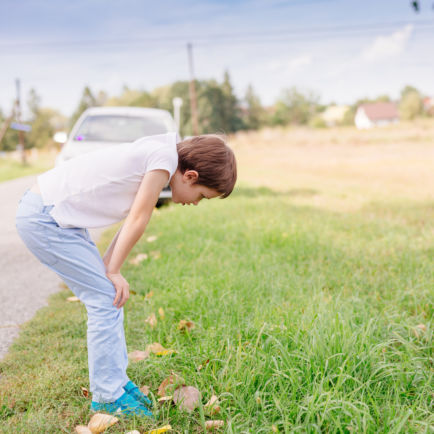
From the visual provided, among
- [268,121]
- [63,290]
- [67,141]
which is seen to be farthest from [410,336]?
[268,121]

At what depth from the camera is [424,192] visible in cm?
834

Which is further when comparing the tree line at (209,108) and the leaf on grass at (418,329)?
the tree line at (209,108)

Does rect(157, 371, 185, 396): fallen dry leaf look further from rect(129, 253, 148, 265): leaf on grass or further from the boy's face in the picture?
rect(129, 253, 148, 265): leaf on grass

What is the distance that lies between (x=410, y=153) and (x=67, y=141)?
16.2 meters

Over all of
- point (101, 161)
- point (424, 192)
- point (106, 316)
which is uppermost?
point (101, 161)

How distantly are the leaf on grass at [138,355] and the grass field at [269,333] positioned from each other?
0.18 feet

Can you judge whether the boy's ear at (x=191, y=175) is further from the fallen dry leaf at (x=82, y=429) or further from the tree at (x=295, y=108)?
the tree at (x=295, y=108)

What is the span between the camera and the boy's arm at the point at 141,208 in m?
1.60

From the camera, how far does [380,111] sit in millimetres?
84312

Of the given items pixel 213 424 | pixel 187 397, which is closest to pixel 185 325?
pixel 187 397

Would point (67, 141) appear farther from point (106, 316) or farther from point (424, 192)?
point (424, 192)

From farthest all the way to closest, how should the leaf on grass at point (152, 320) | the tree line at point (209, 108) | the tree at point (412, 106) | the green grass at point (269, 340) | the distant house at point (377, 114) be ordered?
the distant house at point (377, 114) < the tree at point (412, 106) < the tree line at point (209, 108) < the leaf on grass at point (152, 320) < the green grass at point (269, 340)

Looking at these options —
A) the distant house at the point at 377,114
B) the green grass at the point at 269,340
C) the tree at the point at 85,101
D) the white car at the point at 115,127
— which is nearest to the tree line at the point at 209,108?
the tree at the point at 85,101

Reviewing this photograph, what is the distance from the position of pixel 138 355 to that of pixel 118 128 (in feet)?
16.8
